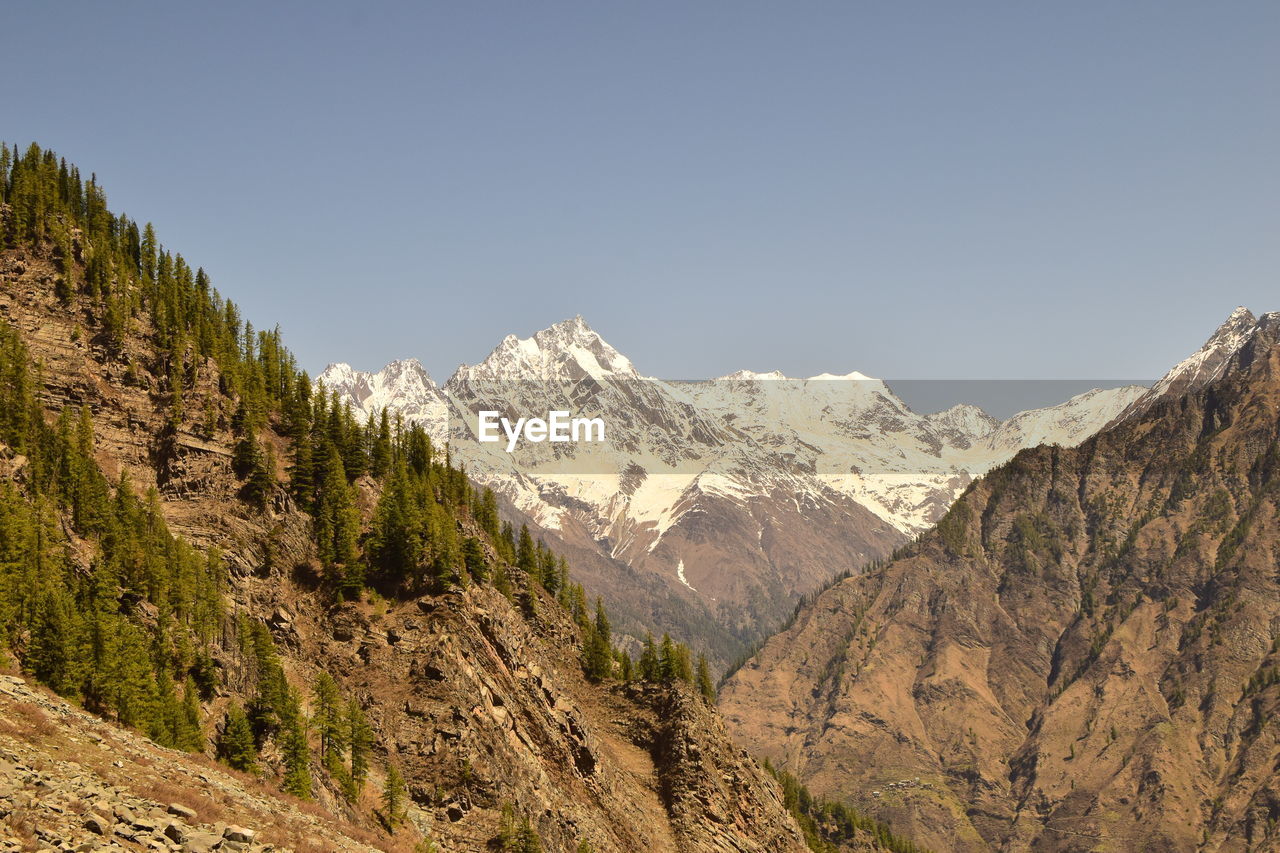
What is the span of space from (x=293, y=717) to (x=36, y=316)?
61116 millimetres

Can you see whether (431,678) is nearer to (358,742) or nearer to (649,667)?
(358,742)

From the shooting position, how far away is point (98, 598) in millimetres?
88875

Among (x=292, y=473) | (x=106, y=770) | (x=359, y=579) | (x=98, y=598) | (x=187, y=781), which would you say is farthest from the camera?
(x=292, y=473)

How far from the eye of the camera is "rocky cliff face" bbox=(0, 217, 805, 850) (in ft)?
329

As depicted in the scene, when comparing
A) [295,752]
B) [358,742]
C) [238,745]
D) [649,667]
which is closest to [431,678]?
[358,742]

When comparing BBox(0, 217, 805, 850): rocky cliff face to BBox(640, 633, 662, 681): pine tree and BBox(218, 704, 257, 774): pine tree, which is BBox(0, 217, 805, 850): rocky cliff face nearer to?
BBox(218, 704, 257, 774): pine tree

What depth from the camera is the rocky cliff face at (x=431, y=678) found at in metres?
100

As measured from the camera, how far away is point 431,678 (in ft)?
345

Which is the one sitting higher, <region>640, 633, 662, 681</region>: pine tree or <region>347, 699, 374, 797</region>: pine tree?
<region>347, 699, 374, 797</region>: pine tree

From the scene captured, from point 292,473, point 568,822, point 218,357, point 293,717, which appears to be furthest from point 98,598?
point 218,357

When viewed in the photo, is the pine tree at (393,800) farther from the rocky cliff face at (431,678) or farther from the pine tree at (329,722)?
the pine tree at (329,722)

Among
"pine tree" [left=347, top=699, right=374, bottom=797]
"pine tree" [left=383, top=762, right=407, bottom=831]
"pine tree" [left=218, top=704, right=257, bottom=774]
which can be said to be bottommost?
"pine tree" [left=383, top=762, right=407, bottom=831]

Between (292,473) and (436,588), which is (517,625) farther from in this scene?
(292,473)

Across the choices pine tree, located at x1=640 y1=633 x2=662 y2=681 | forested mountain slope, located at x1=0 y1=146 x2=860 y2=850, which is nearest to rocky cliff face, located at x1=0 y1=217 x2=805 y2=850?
forested mountain slope, located at x1=0 y1=146 x2=860 y2=850
